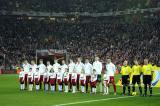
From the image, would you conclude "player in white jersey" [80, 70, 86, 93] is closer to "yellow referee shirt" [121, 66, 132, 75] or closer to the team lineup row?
the team lineup row

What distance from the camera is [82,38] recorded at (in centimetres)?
7850

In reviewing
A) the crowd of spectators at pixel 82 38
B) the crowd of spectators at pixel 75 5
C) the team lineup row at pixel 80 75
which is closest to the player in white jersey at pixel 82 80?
the team lineup row at pixel 80 75

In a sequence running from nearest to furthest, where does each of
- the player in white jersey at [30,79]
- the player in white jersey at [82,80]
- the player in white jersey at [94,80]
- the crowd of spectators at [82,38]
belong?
the player in white jersey at [94,80] → the player in white jersey at [82,80] → the player in white jersey at [30,79] → the crowd of spectators at [82,38]

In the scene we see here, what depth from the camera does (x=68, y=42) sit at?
76.1 m

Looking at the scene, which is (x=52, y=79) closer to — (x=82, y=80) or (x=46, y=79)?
(x=46, y=79)

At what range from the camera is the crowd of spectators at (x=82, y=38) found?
70.5 metres

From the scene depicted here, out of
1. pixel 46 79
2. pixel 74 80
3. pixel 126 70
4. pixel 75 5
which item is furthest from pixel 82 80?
pixel 75 5

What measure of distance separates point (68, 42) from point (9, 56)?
11180 millimetres

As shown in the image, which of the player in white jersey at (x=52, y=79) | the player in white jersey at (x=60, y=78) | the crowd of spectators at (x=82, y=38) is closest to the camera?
the player in white jersey at (x=60, y=78)

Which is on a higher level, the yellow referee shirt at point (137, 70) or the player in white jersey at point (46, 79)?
the yellow referee shirt at point (137, 70)

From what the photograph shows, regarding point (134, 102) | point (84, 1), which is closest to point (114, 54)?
point (84, 1)

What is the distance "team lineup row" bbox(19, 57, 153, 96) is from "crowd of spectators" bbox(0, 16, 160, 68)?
107 feet

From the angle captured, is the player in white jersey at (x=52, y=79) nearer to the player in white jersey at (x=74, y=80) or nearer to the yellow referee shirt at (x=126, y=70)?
the player in white jersey at (x=74, y=80)

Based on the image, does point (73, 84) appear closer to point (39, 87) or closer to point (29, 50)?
point (39, 87)
